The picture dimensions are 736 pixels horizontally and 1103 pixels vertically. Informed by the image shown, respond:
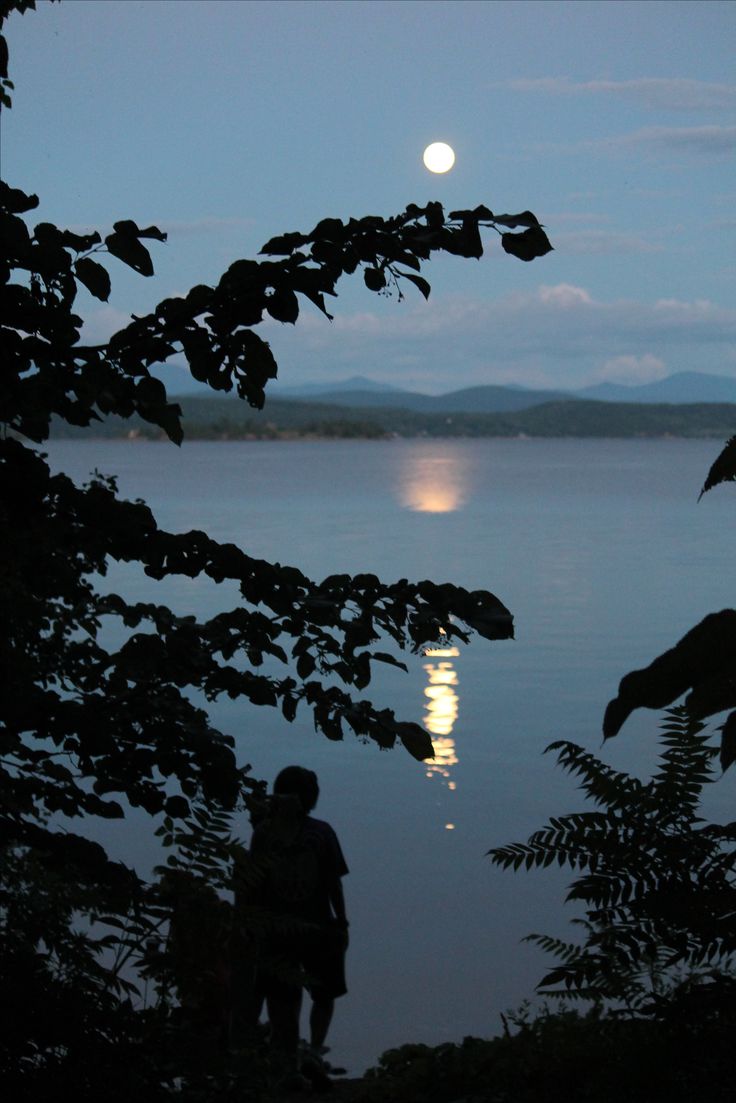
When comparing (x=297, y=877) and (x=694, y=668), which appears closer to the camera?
(x=694, y=668)

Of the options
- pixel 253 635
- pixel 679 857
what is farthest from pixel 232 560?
pixel 679 857

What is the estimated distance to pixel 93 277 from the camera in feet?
9.55

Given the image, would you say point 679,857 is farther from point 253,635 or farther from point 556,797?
point 556,797

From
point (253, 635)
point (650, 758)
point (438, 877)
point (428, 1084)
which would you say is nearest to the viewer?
point (253, 635)

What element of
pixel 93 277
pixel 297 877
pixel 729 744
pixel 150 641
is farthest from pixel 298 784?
pixel 93 277

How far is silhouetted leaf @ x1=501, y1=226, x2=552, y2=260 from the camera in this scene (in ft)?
9.57

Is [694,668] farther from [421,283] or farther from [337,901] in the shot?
[337,901]

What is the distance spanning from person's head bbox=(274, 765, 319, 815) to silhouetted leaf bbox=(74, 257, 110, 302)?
14.8ft

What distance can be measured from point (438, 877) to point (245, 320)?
10638 millimetres

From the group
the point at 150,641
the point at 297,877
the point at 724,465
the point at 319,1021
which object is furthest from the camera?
the point at 319,1021

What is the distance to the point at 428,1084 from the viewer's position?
6.96m

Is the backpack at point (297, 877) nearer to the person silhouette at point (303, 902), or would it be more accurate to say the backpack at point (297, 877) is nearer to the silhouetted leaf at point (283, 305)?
the person silhouette at point (303, 902)

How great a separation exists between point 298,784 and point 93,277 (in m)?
4.65

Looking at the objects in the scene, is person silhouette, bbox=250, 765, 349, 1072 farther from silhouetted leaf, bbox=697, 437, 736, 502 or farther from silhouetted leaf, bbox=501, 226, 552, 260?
silhouetted leaf, bbox=501, 226, 552, 260
